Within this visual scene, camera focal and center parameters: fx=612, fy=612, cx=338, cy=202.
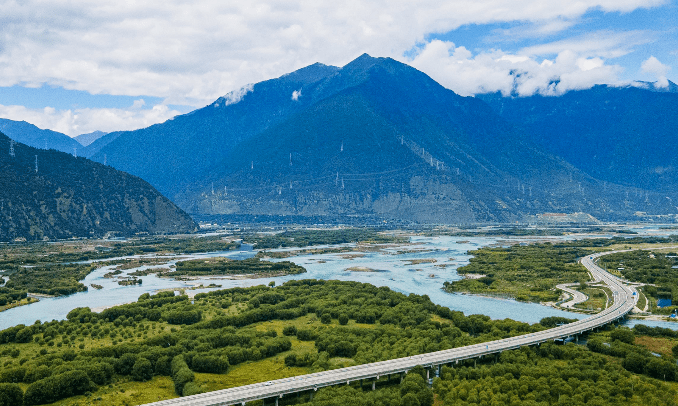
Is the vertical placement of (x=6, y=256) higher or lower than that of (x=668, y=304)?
higher

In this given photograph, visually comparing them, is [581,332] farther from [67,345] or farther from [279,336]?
[67,345]

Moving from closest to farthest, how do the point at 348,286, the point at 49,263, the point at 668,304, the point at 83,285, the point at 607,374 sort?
the point at 607,374 → the point at 668,304 → the point at 348,286 → the point at 83,285 → the point at 49,263

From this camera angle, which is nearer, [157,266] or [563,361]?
[563,361]

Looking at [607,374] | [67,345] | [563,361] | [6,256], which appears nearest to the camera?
[607,374]

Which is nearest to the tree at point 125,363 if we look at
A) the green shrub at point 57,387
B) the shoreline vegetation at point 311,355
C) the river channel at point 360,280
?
the shoreline vegetation at point 311,355

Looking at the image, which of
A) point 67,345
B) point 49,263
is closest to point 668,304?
point 67,345

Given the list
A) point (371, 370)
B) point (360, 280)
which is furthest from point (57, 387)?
point (360, 280)

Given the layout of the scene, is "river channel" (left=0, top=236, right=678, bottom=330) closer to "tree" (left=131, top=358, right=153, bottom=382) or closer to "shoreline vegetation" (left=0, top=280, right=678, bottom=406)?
"shoreline vegetation" (left=0, top=280, right=678, bottom=406)

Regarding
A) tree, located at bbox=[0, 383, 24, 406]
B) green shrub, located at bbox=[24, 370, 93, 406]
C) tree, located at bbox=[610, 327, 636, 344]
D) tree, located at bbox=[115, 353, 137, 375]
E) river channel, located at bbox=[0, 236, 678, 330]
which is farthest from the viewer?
river channel, located at bbox=[0, 236, 678, 330]

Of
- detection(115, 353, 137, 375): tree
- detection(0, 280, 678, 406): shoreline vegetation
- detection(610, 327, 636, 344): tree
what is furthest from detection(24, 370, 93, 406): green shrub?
detection(610, 327, 636, 344): tree
